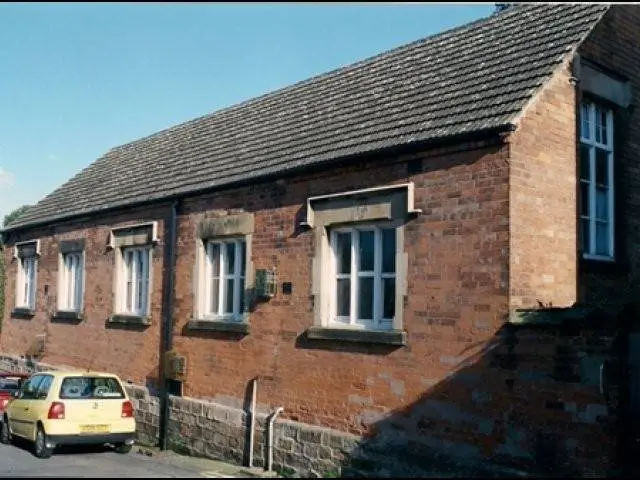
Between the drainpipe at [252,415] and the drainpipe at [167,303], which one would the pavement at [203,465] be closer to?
the drainpipe at [252,415]

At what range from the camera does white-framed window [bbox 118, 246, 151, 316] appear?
16.3 meters

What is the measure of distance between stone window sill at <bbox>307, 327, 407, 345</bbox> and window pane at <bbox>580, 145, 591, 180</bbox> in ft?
11.3

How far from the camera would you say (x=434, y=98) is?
11078mm

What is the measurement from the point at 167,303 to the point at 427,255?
707cm

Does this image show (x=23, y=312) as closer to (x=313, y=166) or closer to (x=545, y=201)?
(x=313, y=166)

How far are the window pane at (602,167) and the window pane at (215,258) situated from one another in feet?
23.0

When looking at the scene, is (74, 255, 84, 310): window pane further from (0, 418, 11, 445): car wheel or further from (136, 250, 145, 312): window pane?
(0, 418, 11, 445): car wheel

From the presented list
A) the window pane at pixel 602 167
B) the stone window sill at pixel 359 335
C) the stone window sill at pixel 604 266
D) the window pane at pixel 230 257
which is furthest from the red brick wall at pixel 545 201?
the window pane at pixel 230 257

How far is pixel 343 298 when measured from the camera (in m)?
11.3

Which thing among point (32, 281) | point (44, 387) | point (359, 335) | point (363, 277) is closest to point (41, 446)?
point (44, 387)

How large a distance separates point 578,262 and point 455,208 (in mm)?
1929

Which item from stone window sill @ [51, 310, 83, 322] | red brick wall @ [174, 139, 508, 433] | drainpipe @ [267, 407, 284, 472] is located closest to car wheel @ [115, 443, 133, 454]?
red brick wall @ [174, 139, 508, 433]

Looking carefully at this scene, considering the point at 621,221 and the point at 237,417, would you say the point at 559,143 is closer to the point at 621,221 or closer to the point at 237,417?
the point at 621,221

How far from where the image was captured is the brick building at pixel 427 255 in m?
8.58
